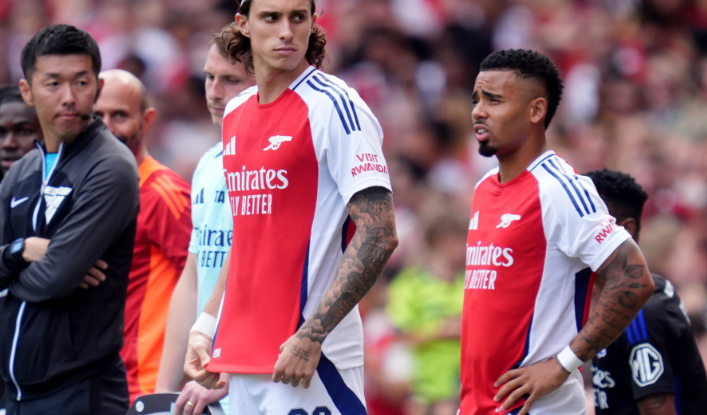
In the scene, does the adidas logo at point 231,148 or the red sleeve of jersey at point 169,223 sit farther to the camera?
the red sleeve of jersey at point 169,223

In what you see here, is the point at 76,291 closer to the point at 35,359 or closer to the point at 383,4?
the point at 35,359

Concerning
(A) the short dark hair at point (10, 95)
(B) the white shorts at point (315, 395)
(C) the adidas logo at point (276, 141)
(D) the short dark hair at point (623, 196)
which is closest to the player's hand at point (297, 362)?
(B) the white shorts at point (315, 395)

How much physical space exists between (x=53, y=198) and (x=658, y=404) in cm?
288

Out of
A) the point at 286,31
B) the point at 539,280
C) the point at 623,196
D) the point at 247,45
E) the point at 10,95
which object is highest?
the point at 10,95

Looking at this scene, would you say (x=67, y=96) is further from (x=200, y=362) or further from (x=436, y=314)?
(x=436, y=314)

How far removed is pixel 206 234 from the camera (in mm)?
4551

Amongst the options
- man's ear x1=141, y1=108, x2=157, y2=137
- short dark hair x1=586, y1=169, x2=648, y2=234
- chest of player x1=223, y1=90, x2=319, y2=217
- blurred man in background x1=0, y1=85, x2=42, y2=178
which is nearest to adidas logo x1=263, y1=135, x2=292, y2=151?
chest of player x1=223, y1=90, x2=319, y2=217

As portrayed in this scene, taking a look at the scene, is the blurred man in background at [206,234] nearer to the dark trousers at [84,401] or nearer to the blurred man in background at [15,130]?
the dark trousers at [84,401]

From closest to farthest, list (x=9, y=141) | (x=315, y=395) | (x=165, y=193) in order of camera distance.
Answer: (x=315, y=395) < (x=165, y=193) < (x=9, y=141)

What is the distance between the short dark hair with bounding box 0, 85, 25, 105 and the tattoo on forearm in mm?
3274

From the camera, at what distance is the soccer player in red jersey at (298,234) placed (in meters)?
3.19

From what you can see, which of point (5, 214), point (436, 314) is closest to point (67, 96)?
point (5, 214)

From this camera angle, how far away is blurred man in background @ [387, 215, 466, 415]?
258 inches

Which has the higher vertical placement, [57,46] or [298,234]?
[57,46]
